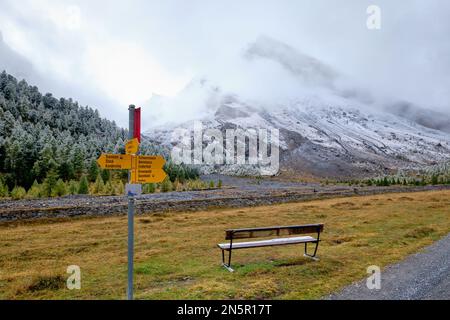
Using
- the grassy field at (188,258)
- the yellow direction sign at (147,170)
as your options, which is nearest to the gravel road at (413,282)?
the grassy field at (188,258)

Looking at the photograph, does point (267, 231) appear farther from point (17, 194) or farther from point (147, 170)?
point (17, 194)

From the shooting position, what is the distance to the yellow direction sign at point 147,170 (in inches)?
242

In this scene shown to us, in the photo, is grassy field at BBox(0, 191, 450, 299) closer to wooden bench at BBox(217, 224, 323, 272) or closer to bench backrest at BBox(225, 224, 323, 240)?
wooden bench at BBox(217, 224, 323, 272)

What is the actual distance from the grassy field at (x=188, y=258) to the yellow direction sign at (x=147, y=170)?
12.4ft

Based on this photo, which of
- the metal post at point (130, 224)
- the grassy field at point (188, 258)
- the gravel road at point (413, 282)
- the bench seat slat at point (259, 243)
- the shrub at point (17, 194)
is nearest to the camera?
the metal post at point (130, 224)

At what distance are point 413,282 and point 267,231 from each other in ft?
15.4

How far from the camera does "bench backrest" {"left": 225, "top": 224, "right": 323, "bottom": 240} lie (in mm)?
10922

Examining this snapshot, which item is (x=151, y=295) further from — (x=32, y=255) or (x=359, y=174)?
(x=359, y=174)

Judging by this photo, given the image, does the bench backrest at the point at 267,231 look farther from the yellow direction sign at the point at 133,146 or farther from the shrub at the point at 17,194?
the shrub at the point at 17,194

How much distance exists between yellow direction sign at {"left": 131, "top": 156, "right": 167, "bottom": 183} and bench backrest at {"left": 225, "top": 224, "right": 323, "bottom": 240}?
512 cm

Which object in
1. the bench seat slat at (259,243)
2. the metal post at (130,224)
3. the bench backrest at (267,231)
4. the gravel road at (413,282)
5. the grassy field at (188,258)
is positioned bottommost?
the grassy field at (188,258)

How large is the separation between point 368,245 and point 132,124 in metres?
12.0

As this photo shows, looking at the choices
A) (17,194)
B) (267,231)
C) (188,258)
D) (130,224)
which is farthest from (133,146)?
(17,194)

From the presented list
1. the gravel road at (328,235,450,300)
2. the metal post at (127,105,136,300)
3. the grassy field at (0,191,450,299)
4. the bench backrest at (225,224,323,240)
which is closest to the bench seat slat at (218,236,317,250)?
the bench backrest at (225,224,323,240)
